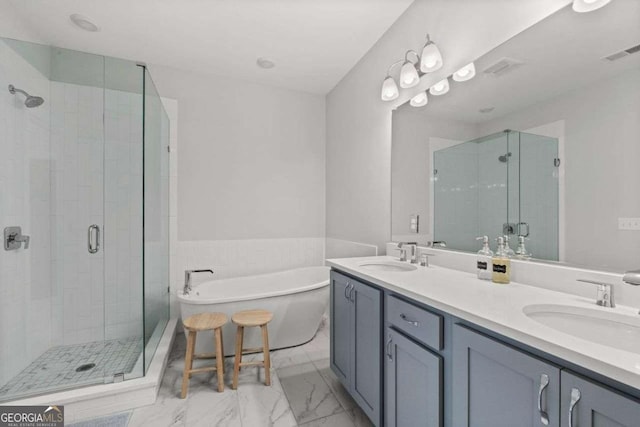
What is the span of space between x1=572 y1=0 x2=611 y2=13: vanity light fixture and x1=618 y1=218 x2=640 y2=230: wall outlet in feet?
2.67

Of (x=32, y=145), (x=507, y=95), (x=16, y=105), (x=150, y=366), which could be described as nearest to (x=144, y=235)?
(x=150, y=366)

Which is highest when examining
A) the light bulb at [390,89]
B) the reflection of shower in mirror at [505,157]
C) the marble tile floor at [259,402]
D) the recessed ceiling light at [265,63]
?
the recessed ceiling light at [265,63]

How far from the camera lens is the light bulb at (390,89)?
2.17 metres

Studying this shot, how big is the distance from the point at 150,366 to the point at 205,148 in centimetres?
200

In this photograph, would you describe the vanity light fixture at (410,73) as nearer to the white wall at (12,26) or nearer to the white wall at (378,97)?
the white wall at (378,97)

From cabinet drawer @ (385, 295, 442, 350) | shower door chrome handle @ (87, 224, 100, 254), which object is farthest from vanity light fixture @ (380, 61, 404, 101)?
shower door chrome handle @ (87, 224, 100, 254)

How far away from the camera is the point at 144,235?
2148 mm

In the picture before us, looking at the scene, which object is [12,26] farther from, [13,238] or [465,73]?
[465,73]

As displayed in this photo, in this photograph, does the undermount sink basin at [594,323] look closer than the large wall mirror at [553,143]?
Yes

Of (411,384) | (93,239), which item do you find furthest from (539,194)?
(93,239)

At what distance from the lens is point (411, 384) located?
1.21m

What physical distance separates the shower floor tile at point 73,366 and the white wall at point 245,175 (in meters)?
0.79

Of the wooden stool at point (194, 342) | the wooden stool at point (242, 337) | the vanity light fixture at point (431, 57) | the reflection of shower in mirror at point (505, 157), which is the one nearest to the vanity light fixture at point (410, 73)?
the vanity light fixture at point (431, 57)

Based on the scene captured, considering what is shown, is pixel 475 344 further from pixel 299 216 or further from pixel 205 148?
pixel 205 148
